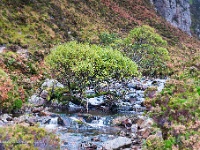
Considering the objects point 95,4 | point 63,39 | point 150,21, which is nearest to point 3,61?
point 63,39

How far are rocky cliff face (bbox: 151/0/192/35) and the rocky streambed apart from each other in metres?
122

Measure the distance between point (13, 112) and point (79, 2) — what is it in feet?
245

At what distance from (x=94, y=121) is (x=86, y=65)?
5.54m

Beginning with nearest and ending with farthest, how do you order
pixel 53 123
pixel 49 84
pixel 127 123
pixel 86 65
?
pixel 53 123, pixel 127 123, pixel 86 65, pixel 49 84

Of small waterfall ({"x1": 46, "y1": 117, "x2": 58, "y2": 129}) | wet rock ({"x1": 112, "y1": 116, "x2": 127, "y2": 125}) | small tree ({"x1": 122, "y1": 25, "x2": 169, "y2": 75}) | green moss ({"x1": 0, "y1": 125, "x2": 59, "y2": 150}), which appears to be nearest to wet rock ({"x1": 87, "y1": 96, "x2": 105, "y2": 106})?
wet rock ({"x1": 112, "y1": 116, "x2": 127, "y2": 125})

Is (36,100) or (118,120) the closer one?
(118,120)

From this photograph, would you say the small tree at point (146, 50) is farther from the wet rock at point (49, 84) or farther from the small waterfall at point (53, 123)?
the small waterfall at point (53, 123)

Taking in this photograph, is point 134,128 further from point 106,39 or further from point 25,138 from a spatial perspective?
point 106,39

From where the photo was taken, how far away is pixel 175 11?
546 feet

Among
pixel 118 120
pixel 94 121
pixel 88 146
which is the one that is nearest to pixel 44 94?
pixel 94 121

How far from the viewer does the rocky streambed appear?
66.7ft

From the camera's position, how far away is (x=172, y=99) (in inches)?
668

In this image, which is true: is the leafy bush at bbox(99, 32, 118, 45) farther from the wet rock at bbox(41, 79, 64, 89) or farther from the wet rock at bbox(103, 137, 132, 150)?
the wet rock at bbox(103, 137, 132, 150)

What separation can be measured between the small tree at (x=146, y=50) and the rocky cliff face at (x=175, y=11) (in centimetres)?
7966
